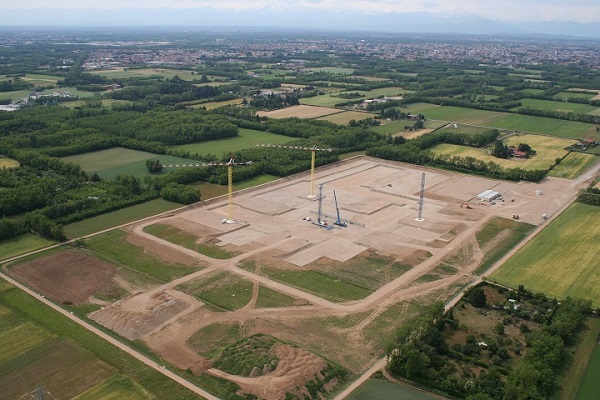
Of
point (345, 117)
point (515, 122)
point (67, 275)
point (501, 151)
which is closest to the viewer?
point (67, 275)

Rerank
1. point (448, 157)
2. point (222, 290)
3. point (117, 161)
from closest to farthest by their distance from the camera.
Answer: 1. point (222, 290)
2. point (117, 161)
3. point (448, 157)

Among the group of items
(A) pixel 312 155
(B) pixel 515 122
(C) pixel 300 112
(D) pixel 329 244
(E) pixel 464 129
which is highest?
(A) pixel 312 155

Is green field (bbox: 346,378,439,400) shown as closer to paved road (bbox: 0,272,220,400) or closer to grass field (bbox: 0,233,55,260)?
paved road (bbox: 0,272,220,400)

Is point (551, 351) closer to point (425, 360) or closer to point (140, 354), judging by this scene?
point (425, 360)

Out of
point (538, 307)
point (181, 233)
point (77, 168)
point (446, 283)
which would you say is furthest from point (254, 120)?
point (538, 307)

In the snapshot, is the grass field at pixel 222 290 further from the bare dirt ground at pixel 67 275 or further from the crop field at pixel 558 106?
the crop field at pixel 558 106

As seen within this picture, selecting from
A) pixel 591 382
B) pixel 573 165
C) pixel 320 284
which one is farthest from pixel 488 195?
pixel 591 382

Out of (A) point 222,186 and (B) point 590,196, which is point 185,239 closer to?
(A) point 222,186
